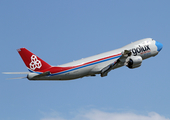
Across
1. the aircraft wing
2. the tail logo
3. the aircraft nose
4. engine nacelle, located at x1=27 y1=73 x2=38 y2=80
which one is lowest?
engine nacelle, located at x1=27 y1=73 x2=38 y2=80

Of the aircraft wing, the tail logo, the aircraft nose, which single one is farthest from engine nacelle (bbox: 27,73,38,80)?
the aircraft nose

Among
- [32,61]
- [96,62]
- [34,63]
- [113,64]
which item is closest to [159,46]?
[113,64]

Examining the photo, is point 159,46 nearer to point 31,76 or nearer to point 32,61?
point 32,61

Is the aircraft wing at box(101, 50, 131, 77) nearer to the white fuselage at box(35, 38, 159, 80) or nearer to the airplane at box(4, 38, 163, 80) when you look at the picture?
the airplane at box(4, 38, 163, 80)

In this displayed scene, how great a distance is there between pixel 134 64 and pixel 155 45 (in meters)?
9.87

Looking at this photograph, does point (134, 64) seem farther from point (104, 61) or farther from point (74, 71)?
point (74, 71)

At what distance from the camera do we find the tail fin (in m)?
48.8

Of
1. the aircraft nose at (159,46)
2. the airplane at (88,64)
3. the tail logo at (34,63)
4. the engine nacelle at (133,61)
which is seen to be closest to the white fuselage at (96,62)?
the airplane at (88,64)

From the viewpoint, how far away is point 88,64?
5272 centimetres

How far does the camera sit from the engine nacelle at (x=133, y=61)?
5327 centimetres

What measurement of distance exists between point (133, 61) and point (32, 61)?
1645 centimetres

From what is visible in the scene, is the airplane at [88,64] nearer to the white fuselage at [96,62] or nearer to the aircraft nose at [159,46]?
the white fuselage at [96,62]

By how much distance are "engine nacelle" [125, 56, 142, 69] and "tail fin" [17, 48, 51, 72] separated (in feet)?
44.8

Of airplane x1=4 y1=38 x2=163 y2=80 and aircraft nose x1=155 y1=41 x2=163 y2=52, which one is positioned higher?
aircraft nose x1=155 y1=41 x2=163 y2=52
